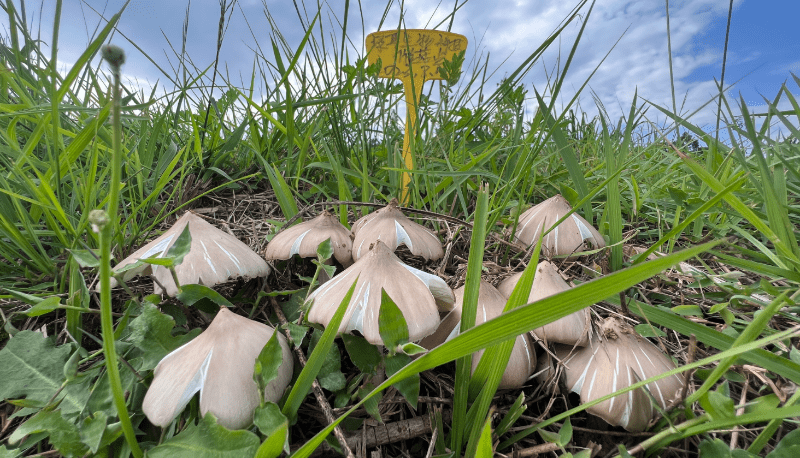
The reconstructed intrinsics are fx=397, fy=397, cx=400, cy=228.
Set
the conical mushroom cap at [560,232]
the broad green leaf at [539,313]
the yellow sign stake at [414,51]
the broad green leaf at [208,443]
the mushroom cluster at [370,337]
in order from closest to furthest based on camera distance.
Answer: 1. the broad green leaf at [539,313]
2. the broad green leaf at [208,443]
3. the mushroom cluster at [370,337]
4. the conical mushroom cap at [560,232]
5. the yellow sign stake at [414,51]

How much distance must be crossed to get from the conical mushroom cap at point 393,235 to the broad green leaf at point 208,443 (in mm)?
743

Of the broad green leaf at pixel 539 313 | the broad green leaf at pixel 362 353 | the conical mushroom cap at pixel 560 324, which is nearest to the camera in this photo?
the broad green leaf at pixel 539 313

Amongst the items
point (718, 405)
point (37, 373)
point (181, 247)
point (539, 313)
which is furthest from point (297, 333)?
point (718, 405)

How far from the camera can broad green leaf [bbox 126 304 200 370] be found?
105cm

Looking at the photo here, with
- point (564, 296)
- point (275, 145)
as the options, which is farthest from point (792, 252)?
point (275, 145)

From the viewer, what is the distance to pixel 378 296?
104 centimetres

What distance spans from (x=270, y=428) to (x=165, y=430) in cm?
33

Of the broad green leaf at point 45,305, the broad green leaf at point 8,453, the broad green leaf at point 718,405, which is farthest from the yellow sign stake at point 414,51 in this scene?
the broad green leaf at point 8,453

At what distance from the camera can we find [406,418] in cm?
118

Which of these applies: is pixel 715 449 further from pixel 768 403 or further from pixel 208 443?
pixel 208 443

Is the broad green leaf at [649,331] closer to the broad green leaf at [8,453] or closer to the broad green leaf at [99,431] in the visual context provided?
the broad green leaf at [99,431]

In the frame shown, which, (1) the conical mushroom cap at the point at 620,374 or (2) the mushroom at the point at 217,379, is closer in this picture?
(2) the mushroom at the point at 217,379

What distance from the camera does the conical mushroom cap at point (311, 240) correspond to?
1.41 m

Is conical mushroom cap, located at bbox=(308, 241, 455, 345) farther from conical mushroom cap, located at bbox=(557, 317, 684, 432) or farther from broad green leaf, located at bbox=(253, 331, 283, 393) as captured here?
conical mushroom cap, located at bbox=(557, 317, 684, 432)
